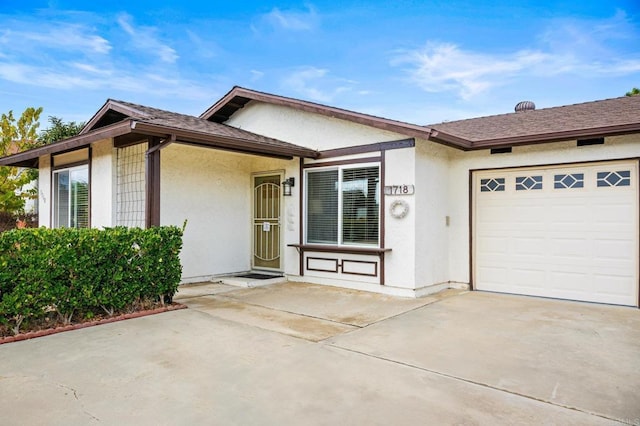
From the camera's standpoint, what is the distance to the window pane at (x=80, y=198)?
8656mm

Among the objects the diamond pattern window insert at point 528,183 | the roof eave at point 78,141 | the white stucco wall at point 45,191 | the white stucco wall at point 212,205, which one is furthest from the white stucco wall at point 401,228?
the white stucco wall at point 45,191

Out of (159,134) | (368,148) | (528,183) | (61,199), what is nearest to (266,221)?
(368,148)

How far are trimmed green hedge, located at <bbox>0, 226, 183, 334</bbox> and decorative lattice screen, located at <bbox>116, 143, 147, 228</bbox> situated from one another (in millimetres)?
2073

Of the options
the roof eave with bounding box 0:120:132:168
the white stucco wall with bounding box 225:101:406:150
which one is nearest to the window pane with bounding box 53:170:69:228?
the roof eave with bounding box 0:120:132:168

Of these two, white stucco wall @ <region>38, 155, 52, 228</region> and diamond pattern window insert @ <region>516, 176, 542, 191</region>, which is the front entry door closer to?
diamond pattern window insert @ <region>516, 176, 542, 191</region>

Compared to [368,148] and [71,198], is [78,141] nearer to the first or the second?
[71,198]

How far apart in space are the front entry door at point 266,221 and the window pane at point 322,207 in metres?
0.90

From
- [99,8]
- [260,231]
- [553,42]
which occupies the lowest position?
[260,231]

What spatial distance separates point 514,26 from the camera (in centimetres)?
1116

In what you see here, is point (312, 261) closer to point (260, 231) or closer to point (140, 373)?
point (260, 231)

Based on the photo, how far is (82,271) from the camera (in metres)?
5.01

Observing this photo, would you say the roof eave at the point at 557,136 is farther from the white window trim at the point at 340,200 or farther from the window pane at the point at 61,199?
the window pane at the point at 61,199

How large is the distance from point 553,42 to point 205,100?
1566 cm

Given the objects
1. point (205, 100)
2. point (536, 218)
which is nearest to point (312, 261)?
point (536, 218)
